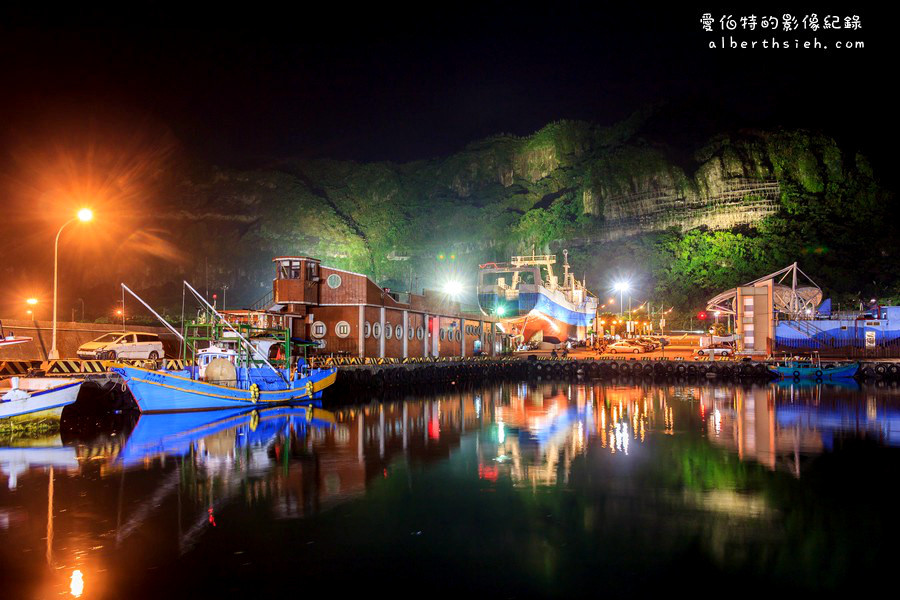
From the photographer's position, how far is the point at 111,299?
134500 millimetres

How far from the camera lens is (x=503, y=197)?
183m

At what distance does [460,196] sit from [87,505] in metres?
185

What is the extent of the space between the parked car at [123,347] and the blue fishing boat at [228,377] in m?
3.09

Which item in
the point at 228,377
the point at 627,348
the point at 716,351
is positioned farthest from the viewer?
the point at 627,348

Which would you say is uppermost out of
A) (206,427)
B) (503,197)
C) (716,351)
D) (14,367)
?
(503,197)

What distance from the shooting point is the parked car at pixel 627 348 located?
70.6 m

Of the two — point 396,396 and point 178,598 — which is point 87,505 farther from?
point 396,396

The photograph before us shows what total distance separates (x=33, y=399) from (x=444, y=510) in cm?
1713

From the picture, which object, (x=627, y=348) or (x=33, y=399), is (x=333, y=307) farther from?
(x=627, y=348)

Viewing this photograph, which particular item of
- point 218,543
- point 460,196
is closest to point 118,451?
point 218,543

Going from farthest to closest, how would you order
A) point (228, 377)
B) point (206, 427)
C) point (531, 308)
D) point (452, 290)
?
1. point (531, 308)
2. point (452, 290)
3. point (228, 377)
4. point (206, 427)

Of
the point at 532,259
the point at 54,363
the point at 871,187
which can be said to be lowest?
the point at 54,363

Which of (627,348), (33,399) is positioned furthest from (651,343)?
(33,399)

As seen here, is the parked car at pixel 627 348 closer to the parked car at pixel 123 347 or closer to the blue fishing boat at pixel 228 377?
the blue fishing boat at pixel 228 377
